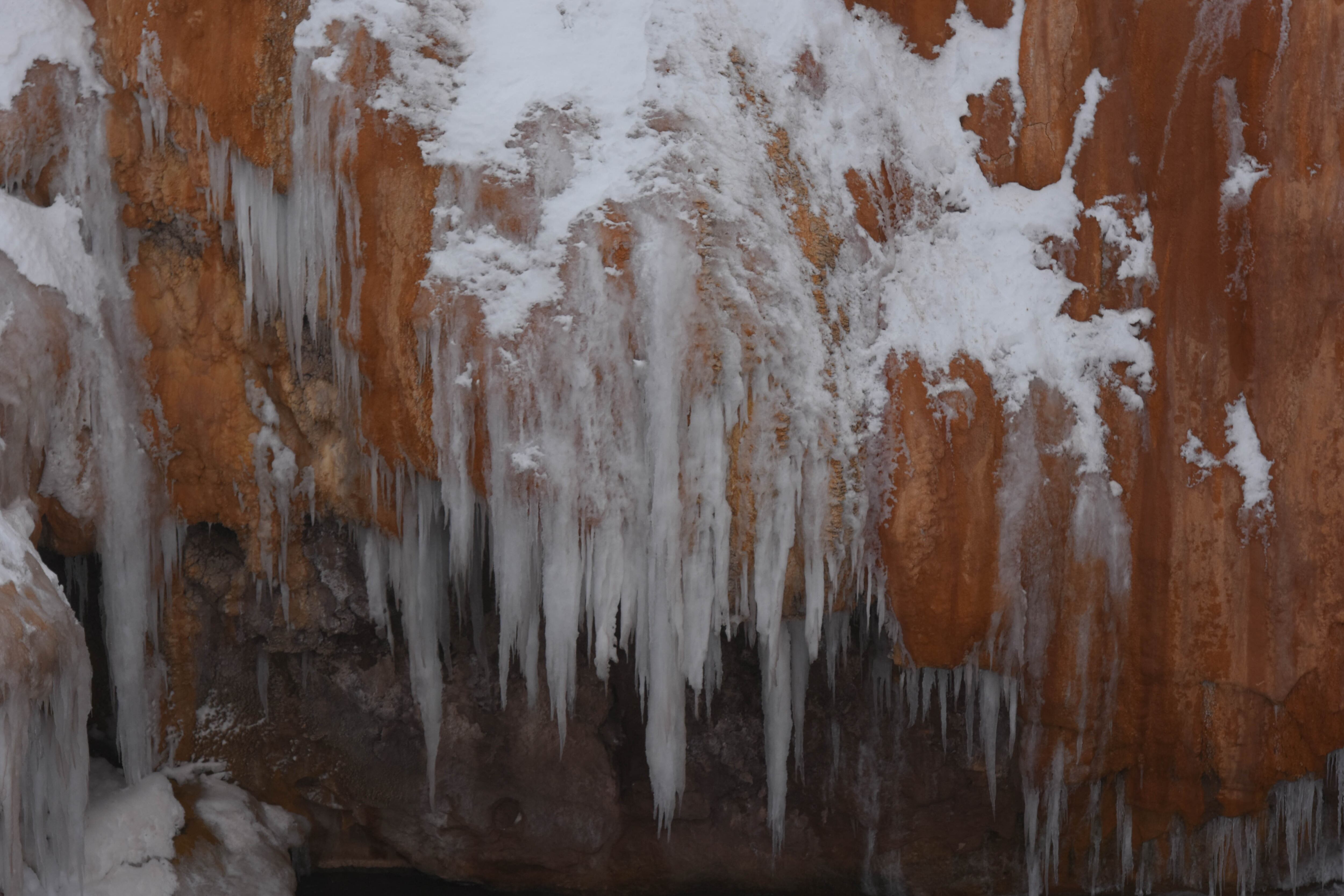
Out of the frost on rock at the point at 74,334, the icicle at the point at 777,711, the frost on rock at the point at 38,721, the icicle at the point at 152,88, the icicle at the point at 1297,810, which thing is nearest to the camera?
the frost on rock at the point at 38,721

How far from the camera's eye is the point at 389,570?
19.4ft

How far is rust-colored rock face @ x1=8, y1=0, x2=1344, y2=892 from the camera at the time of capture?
5.15 m

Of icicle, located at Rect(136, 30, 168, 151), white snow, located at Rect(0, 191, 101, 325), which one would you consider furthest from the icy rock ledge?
icicle, located at Rect(136, 30, 168, 151)

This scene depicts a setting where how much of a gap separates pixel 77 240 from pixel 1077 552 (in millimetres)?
4511

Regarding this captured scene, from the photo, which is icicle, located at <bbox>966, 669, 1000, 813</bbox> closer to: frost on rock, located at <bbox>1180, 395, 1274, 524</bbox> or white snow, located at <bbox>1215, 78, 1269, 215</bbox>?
frost on rock, located at <bbox>1180, 395, 1274, 524</bbox>

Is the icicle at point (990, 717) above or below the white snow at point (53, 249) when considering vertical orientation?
below

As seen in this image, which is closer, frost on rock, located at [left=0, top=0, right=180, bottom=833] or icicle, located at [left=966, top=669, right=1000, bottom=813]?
frost on rock, located at [left=0, top=0, right=180, bottom=833]

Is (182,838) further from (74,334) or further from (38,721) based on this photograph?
(74,334)

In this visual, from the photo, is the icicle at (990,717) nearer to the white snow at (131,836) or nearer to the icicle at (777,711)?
the icicle at (777,711)

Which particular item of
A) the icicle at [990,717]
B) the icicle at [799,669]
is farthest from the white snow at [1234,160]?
the icicle at [799,669]

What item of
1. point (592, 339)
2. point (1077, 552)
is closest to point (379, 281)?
point (592, 339)

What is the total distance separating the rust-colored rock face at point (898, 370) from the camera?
16.9 ft

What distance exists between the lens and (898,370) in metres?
5.29

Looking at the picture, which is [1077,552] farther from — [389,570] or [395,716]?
[395,716]
